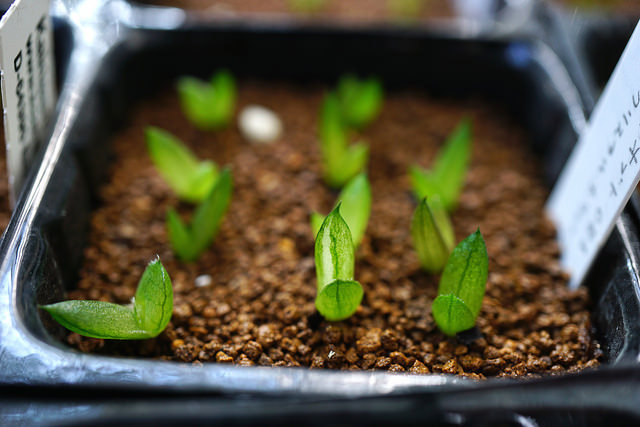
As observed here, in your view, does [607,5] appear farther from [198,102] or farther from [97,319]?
[97,319]

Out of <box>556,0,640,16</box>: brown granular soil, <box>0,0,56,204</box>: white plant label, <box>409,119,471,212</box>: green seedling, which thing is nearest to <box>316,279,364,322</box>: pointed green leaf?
<box>409,119,471,212</box>: green seedling

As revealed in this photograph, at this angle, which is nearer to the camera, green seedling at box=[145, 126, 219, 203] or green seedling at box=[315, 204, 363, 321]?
green seedling at box=[315, 204, 363, 321]

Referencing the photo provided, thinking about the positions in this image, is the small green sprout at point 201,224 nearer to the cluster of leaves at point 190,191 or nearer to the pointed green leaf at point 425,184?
the cluster of leaves at point 190,191

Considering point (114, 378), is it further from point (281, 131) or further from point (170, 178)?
point (281, 131)

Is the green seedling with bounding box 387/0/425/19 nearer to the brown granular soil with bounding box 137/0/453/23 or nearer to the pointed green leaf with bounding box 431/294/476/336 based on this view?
the brown granular soil with bounding box 137/0/453/23

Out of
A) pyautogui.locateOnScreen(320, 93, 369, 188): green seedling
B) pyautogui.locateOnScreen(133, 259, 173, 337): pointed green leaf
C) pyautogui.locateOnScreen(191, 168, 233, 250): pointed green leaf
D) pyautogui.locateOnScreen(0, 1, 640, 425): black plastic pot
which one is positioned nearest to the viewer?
pyautogui.locateOnScreen(0, 1, 640, 425): black plastic pot

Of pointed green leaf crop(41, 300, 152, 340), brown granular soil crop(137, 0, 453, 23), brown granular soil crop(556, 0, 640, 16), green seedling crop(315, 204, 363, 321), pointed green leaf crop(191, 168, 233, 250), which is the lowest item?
pointed green leaf crop(41, 300, 152, 340)

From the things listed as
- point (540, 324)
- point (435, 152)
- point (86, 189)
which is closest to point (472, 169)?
point (435, 152)
